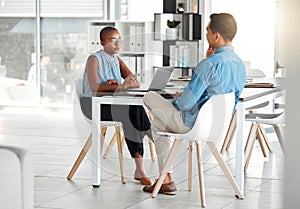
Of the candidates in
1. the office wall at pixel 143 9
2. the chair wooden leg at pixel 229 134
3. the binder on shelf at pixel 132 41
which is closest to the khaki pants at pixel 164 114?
the chair wooden leg at pixel 229 134

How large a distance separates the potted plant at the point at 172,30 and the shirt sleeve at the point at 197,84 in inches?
179

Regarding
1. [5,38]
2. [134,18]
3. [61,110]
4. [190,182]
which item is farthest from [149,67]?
[190,182]

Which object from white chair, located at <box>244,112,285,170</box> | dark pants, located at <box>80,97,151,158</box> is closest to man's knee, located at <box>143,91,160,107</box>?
dark pants, located at <box>80,97,151,158</box>

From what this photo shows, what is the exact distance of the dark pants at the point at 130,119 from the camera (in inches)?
194

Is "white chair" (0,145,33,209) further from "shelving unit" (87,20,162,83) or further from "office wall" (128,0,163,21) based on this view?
"office wall" (128,0,163,21)

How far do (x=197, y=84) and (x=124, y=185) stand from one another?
120 cm

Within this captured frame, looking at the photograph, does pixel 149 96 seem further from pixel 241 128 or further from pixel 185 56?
pixel 185 56

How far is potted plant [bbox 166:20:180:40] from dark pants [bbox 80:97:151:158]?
3821mm

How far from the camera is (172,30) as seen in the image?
28.5 ft

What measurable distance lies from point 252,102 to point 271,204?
0.79m

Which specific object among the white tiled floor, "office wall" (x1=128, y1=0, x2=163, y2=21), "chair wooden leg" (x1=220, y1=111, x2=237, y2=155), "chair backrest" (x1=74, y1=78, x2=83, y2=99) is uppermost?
"office wall" (x1=128, y1=0, x2=163, y2=21)

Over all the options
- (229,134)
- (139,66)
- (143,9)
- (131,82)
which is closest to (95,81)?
(131,82)

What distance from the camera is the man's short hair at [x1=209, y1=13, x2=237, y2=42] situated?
437 centimetres

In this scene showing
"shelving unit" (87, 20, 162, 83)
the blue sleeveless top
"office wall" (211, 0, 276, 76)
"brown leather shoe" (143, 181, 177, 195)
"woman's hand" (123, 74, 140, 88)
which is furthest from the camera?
"office wall" (211, 0, 276, 76)
